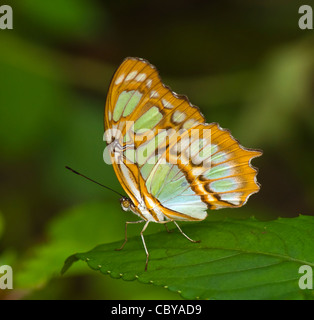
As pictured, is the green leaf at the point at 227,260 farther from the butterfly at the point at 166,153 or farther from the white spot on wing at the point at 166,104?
the white spot on wing at the point at 166,104

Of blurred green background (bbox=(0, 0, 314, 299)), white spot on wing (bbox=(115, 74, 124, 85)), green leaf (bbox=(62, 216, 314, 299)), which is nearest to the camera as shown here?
green leaf (bbox=(62, 216, 314, 299))

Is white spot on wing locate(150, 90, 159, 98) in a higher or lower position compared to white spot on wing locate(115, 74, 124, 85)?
lower

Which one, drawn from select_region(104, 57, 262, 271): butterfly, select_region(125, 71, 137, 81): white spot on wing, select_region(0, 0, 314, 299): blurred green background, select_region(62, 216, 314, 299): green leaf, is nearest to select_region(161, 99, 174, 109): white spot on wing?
select_region(104, 57, 262, 271): butterfly

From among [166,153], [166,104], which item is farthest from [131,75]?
[166,153]

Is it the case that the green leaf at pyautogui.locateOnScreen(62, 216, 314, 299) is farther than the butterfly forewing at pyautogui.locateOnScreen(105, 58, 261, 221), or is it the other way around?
the butterfly forewing at pyautogui.locateOnScreen(105, 58, 261, 221)

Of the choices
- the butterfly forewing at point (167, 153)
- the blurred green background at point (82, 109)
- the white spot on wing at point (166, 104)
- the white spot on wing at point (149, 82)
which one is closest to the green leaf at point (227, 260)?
the butterfly forewing at point (167, 153)

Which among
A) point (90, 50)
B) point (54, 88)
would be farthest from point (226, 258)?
point (90, 50)

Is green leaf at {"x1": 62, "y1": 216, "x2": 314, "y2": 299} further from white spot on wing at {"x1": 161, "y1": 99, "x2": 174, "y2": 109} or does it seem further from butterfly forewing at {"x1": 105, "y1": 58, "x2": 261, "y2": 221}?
white spot on wing at {"x1": 161, "y1": 99, "x2": 174, "y2": 109}
